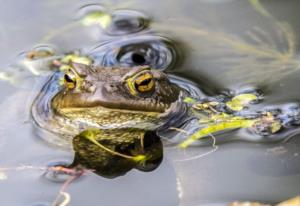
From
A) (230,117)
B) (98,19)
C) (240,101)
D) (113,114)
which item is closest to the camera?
(113,114)

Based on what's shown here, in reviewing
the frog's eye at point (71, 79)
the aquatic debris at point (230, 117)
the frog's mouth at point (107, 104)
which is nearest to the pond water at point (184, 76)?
the aquatic debris at point (230, 117)

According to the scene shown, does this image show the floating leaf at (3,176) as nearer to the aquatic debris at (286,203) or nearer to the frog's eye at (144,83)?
the frog's eye at (144,83)

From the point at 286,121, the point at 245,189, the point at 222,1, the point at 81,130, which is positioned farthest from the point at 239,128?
the point at 222,1

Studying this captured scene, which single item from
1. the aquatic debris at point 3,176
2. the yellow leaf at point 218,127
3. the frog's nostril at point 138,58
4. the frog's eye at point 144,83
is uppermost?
the frog's nostril at point 138,58

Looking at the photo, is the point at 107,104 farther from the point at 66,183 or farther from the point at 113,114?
the point at 66,183

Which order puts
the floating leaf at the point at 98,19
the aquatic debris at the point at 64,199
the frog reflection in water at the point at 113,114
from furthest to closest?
the floating leaf at the point at 98,19 < the frog reflection in water at the point at 113,114 < the aquatic debris at the point at 64,199

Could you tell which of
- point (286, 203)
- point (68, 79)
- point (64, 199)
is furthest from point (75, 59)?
point (286, 203)
